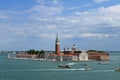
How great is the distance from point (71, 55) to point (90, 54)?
17.9 meters

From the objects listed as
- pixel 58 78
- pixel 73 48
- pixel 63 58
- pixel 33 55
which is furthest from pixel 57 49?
pixel 58 78

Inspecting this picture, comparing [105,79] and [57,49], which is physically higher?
[57,49]

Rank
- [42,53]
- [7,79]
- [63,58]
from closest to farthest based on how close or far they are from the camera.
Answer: [7,79] → [63,58] → [42,53]

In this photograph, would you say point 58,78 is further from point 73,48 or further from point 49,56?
point 73,48

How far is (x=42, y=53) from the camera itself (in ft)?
575

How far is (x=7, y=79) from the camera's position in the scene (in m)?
61.6

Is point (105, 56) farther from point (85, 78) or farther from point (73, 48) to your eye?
point (85, 78)

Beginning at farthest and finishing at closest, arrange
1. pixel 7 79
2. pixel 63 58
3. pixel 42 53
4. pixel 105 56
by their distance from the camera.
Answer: pixel 42 53, pixel 105 56, pixel 63 58, pixel 7 79

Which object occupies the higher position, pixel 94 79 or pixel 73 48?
pixel 73 48

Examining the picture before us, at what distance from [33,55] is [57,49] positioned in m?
29.9

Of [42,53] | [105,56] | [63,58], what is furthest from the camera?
[42,53]

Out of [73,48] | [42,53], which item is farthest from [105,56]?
[42,53]

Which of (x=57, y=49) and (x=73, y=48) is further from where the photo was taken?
(x=73, y=48)

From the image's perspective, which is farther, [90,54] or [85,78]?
[90,54]
